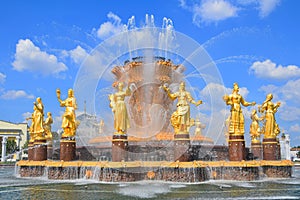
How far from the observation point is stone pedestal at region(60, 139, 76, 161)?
55.9 feet

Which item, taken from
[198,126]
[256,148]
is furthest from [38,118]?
[256,148]

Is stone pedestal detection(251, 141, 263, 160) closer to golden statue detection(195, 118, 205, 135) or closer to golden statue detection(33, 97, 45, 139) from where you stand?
golden statue detection(195, 118, 205, 135)

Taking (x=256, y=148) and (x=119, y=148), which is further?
(x=256, y=148)

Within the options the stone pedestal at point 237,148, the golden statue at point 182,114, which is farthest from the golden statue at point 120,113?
the stone pedestal at point 237,148

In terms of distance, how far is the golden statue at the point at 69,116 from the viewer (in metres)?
17.5

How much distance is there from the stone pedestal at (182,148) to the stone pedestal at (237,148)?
242 cm

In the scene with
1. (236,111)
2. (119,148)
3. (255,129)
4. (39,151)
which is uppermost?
(236,111)

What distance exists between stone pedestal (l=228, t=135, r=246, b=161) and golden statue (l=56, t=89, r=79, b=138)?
8.31 meters

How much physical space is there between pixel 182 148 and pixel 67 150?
6.11 meters

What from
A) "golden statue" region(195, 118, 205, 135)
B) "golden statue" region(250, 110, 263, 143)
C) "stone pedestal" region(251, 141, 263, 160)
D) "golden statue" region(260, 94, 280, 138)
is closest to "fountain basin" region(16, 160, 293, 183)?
"golden statue" region(260, 94, 280, 138)

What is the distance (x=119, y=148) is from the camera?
50.2 feet

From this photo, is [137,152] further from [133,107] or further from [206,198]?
[206,198]

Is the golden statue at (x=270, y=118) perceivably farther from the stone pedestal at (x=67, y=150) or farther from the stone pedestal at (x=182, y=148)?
the stone pedestal at (x=67, y=150)

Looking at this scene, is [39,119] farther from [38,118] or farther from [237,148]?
[237,148]
